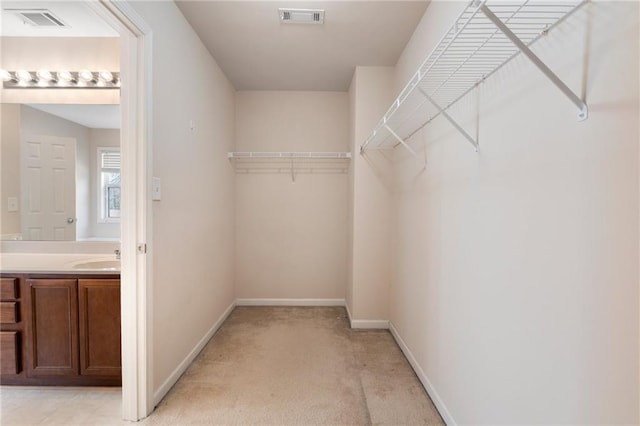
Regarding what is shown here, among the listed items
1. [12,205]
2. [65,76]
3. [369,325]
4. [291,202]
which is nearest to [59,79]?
[65,76]

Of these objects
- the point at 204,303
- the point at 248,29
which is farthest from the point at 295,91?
the point at 204,303

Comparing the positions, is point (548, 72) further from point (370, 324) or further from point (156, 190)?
point (370, 324)

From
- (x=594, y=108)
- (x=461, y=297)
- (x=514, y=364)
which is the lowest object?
(x=514, y=364)

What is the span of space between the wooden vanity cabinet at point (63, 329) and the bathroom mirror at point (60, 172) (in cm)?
61

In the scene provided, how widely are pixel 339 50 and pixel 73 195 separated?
8.64ft

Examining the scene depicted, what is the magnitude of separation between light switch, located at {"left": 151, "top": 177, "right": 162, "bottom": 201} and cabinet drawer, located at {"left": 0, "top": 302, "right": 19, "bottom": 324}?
1.18 metres

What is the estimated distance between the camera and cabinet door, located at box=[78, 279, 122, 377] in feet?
5.97

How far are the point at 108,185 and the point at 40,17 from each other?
1.23m

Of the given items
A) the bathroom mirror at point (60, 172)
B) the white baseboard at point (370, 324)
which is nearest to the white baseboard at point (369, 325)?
the white baseboard at point (370, 324)

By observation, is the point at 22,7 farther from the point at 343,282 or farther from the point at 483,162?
the point at 343,282

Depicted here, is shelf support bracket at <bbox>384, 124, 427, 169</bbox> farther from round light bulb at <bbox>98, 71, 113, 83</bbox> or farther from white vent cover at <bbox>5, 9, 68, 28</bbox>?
white vent cover at <bbox>5, 9, 68, 28</bbox>

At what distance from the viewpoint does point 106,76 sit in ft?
7.32

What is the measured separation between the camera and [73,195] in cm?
241

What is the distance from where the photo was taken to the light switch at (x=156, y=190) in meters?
1.70
